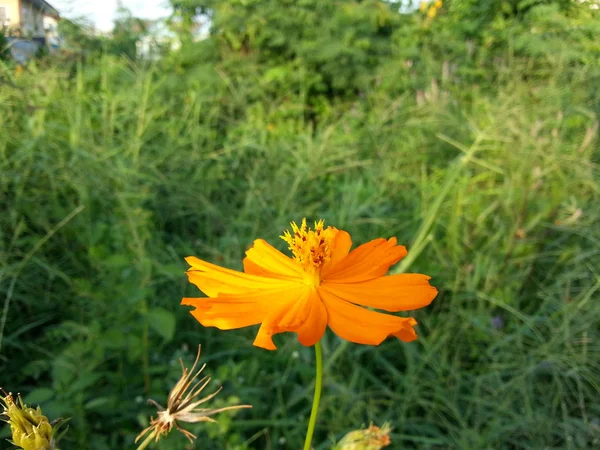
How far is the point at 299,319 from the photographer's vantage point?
1.57ft

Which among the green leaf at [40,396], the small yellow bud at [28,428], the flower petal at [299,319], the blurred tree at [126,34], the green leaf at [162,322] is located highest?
the blurred tree at [126,34]

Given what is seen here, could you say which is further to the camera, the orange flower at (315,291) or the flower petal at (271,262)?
the flower petal at (271,262)

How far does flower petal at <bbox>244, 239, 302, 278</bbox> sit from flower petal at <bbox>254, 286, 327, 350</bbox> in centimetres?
5

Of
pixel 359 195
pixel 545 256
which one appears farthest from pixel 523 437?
pixel 359 195

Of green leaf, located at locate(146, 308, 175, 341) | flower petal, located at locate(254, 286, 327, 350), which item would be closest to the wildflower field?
green leaf, located at locate(146, 308, 175, 341)

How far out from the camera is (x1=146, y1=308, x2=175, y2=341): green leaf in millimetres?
1343

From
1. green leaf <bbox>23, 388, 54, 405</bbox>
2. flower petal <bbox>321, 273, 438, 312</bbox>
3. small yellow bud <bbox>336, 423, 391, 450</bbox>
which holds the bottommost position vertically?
green leaf <bbox>23, 388, 54, 405</bbox>

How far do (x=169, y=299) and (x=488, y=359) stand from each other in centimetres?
99

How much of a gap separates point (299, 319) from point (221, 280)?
0.10 meters

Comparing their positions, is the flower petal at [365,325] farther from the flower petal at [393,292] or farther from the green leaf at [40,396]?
the green leaf at [40,396]

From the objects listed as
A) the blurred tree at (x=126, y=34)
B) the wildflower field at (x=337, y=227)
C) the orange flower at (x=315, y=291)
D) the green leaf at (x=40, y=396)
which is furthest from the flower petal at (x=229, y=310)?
the blurred tree at (x=126, y=34)

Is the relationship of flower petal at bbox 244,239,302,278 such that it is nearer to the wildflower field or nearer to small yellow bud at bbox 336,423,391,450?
small yellow bud at bbox 336,423,391,450

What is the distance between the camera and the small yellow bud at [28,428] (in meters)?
0.36

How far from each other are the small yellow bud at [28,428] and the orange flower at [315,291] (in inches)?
4.9
